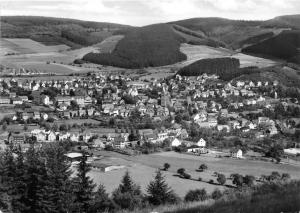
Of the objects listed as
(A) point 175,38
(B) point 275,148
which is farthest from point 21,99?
(A) point 175,38

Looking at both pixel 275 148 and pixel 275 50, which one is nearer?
pixel 275 148

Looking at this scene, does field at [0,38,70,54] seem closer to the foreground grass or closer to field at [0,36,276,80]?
Answer: field at [0,36,276,80]

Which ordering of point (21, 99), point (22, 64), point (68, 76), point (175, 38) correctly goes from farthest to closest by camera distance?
point (175, 38) → point (22, 64) → point (68, 76) → point (21, 99)

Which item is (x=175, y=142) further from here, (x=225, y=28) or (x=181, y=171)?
(x=225, y=28)

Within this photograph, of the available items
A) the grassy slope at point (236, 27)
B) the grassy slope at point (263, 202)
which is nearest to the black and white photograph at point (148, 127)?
the grassy slope at point (263, 202)

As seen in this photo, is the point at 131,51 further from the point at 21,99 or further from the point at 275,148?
the point at 275,148

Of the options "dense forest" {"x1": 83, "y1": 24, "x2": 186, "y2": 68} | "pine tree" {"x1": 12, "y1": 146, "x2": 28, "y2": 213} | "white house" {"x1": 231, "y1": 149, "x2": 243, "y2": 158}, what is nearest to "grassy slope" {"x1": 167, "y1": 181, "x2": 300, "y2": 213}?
"pine tree" {"x1": 12, "y1": 146, "x2": 28, "y2": 213}
